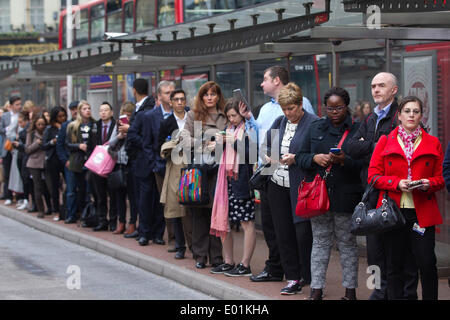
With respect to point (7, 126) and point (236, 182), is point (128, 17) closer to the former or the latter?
point (7, 126)

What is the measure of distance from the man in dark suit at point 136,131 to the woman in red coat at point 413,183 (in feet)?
15.0

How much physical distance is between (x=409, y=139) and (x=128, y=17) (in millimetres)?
12515

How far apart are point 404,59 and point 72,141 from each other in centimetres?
542

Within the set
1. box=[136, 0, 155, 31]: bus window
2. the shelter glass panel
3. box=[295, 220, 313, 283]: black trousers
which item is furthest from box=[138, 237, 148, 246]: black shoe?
box=[136, 0, 155, 31]: bus window

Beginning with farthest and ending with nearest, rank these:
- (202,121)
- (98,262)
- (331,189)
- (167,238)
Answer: (167,238)
(98,262)
(202,121)
(331,189)

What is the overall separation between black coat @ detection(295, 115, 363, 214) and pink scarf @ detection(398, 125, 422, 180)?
55cm

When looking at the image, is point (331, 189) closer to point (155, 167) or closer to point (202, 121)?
point (202, 121)

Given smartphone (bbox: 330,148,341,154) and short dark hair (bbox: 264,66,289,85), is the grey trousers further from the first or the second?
short dark hair (bbox: 264,66,289,85)

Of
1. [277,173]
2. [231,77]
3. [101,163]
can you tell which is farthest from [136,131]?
[277,173]

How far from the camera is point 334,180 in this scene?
277 inches

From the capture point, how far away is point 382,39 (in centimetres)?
907

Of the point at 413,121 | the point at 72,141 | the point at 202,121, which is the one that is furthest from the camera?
the point at 72,141

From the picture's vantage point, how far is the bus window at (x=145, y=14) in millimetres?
16953
